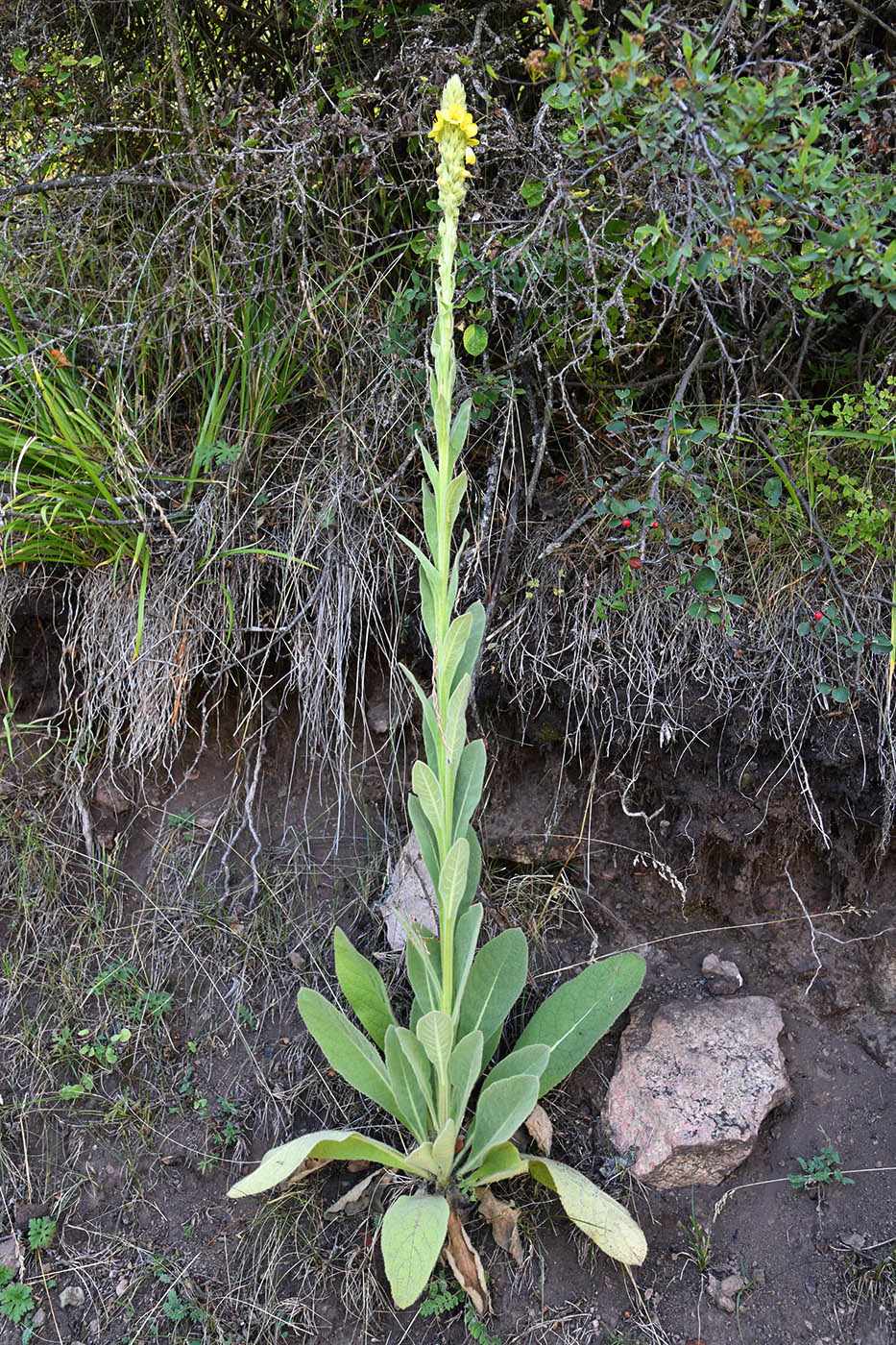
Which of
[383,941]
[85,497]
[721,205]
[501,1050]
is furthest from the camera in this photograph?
[85,497]

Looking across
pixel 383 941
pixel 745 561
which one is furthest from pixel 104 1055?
pixel 745 561

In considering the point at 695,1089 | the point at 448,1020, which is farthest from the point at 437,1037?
the point at 695,1089

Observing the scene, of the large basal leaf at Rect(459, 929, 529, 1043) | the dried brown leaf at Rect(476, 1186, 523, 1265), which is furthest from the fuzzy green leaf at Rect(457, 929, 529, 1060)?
the dried brown leaf at Rect(476, 1186, 523, 1265)

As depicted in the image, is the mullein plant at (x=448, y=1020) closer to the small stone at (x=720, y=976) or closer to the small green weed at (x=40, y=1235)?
the small stone at (x=720, y=976)

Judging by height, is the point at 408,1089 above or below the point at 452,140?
below

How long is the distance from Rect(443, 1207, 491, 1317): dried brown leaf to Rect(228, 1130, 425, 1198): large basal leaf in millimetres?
162

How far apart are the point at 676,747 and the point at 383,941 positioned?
34.9 inches

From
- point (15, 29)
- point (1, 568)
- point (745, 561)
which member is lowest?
point (745, 561)

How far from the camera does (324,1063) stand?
2279mm

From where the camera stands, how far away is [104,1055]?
93.3 inches

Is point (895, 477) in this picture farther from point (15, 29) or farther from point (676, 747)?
point (15, 29)

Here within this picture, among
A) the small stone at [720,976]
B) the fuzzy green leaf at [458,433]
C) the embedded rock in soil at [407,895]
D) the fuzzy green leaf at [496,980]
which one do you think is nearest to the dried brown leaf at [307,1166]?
the fuzzy green leaf at [496,980]

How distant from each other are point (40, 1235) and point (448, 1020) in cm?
119

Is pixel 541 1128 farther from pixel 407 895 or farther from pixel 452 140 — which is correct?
pixel 452 140
